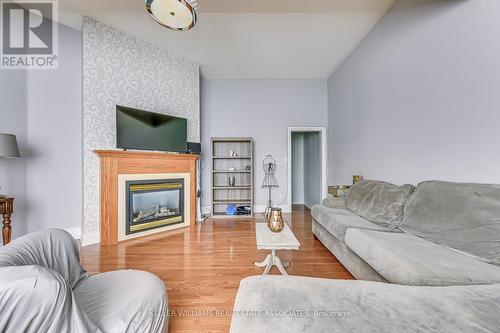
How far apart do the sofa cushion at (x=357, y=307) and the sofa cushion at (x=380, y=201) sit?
1151 mm

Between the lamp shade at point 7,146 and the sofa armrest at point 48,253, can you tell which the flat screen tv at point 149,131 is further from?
the sofa armrest at point 48,253

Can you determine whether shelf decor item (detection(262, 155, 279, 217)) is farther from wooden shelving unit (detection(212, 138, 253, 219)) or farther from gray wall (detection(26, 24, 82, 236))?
gray wall (detection(26, 24, 82, 236))

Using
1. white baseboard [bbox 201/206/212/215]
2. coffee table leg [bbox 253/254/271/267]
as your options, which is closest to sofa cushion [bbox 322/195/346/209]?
coffee table leg [bbox 253/254/271/267]

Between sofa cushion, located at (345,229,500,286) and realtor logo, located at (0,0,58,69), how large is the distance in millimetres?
4230

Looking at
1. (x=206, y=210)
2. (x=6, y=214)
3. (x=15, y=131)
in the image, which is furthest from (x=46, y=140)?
(x=206, y=210)

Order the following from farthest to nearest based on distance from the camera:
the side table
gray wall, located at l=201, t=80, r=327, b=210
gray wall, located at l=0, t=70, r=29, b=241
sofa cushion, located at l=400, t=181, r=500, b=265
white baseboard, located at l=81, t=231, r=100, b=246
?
gray wall, located at l=201, t=80, r=327, b=210 < white baseboard, located at l=81, t=231, r=100, b=246 < gray wall, located at l=0, t=70, r=29, b=241 < the side table < sofa cushion, located at l=400, t=181, r=500, b=265

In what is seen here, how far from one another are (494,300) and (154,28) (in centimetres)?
413

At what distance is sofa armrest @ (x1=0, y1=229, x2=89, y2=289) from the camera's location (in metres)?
0.90

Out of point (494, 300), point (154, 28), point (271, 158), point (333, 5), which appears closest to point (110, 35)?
point (154, 28)

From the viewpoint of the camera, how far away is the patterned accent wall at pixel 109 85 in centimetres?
288

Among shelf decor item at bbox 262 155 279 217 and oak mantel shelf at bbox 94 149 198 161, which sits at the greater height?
oak mantel shelf at bbox 94 149 198 161

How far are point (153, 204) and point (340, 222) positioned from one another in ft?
9.00

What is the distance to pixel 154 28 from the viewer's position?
304 centimetres

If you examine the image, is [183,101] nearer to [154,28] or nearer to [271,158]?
[154,28]
